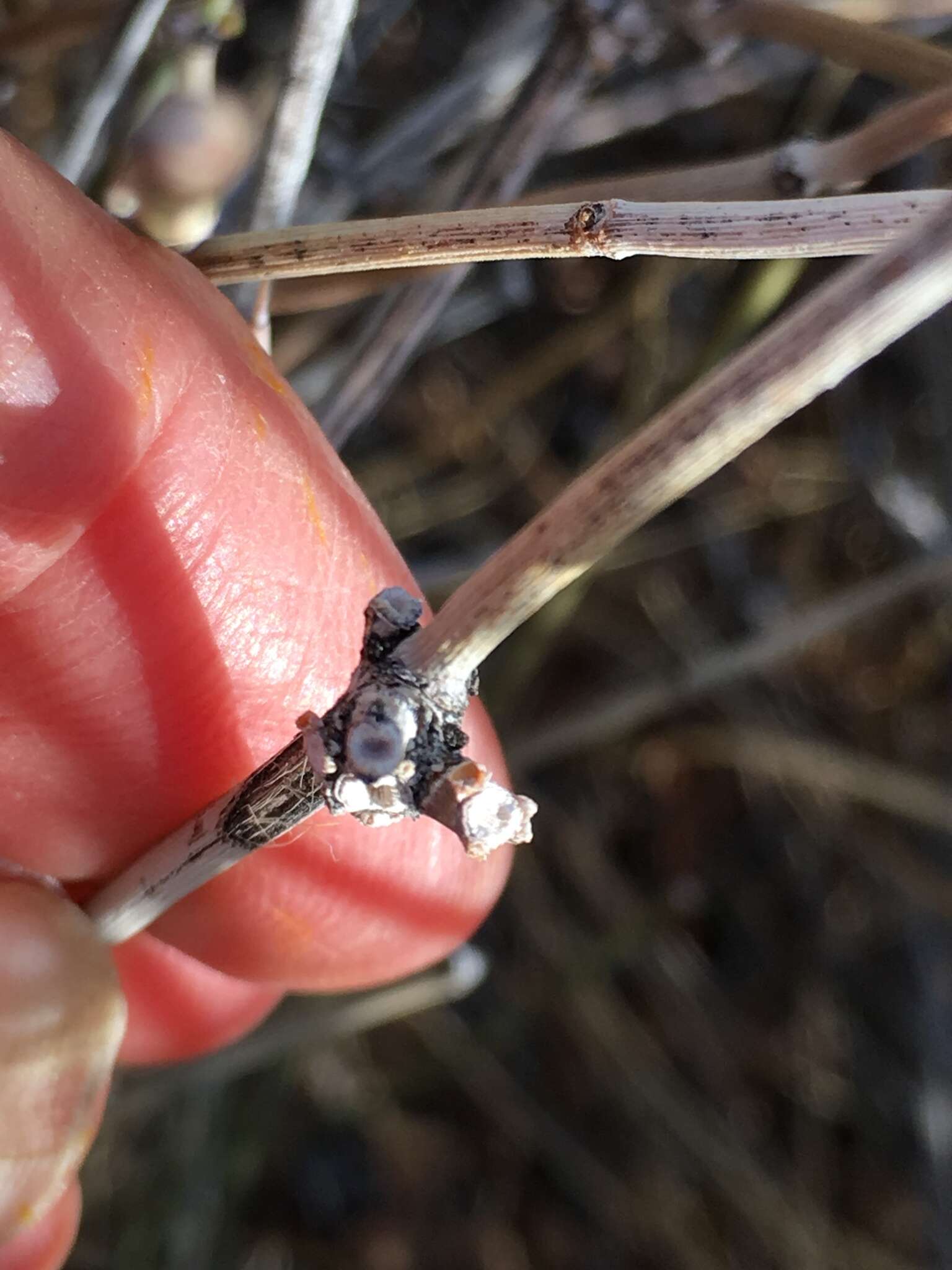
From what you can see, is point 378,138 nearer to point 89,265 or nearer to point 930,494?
point 89,265

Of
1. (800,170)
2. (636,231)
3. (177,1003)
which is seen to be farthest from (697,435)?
(177,1003)

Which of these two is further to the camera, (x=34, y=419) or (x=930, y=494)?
(x=930, y=494)

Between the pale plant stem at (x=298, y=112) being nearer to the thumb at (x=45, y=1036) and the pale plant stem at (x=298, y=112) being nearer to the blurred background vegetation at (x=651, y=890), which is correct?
the thumb at (x=45, y=1036)

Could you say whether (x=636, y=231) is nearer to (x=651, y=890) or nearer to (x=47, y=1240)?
(x=47, y=1240)

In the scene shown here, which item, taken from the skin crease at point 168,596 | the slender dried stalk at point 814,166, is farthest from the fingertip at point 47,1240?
the slender dried stalk at point 814,166

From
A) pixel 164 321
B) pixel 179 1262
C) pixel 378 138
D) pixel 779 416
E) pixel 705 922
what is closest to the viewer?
pixel 779 416

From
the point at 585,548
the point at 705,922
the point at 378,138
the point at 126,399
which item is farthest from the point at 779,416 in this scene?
the point at 705,922
